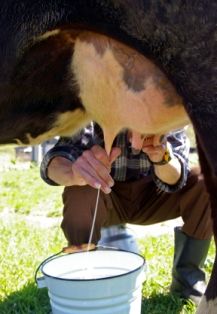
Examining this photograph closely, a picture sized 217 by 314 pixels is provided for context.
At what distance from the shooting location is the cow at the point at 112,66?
2029 mm

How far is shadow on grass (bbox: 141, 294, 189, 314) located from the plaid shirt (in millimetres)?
534

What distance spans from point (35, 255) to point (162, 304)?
104cm

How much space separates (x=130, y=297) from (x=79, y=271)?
0.90 ft

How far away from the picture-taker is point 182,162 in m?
3.34

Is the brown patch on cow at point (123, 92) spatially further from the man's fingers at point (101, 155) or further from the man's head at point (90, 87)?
the man's fingers at point (101, 155)

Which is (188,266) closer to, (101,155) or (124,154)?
(124,154)

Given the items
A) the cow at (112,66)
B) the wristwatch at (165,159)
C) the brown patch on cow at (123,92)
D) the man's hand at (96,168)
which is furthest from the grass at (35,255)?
the brown patch on cow at (123,92)

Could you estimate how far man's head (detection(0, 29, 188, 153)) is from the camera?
224 centimetres

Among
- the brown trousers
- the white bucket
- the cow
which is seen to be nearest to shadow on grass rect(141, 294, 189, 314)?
the brown trousers

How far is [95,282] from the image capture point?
96.6 inches

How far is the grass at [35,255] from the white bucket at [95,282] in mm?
605

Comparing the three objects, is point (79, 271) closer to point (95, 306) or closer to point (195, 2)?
point (95, 306)

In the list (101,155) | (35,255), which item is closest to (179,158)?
Answer: (101,155)

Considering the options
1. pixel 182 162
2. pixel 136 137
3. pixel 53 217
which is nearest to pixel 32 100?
pixel 136 137
